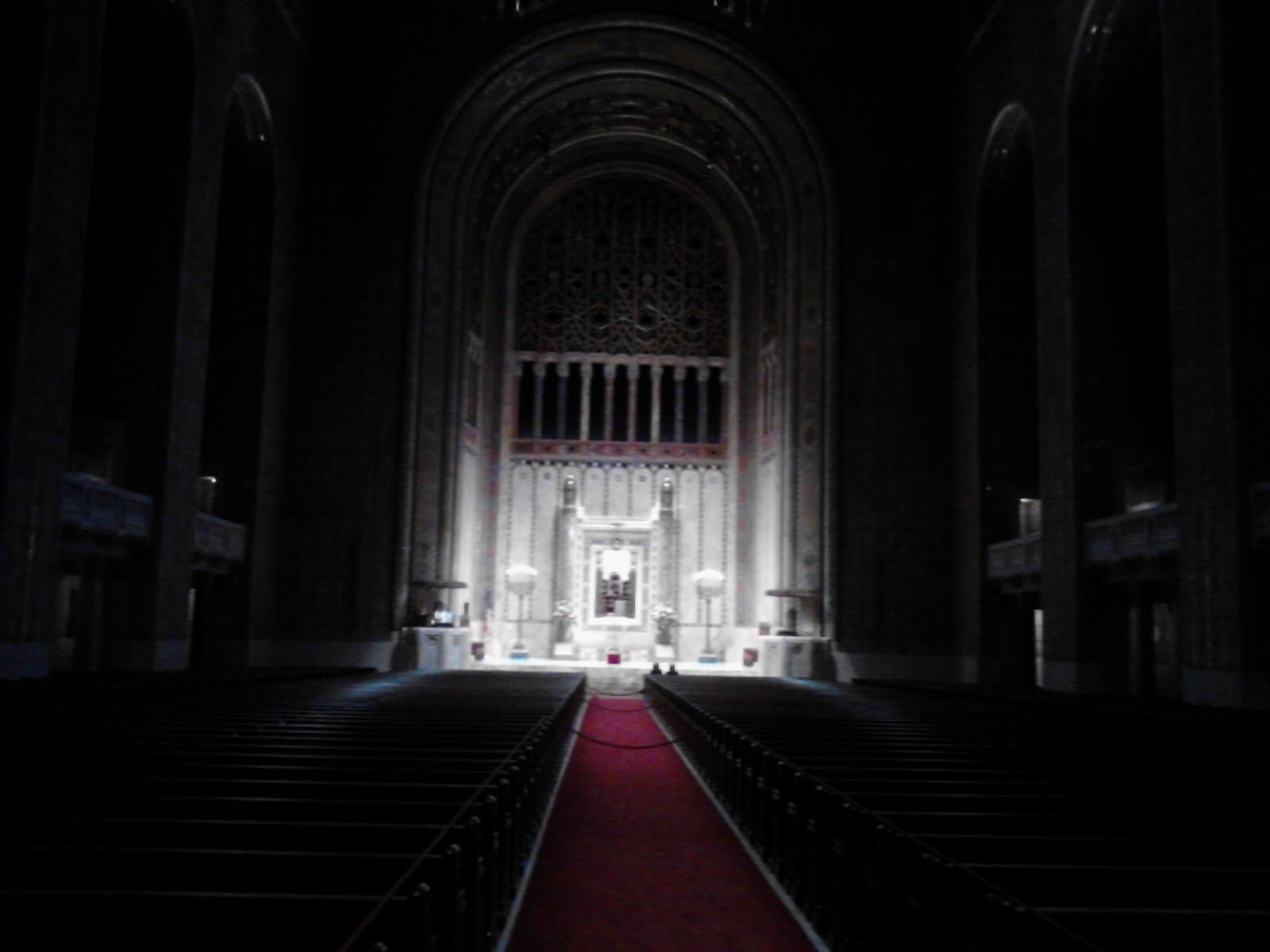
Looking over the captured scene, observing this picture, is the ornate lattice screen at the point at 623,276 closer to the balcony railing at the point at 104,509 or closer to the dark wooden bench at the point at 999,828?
the balcony railing at the point at 104,509

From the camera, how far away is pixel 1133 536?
15156 mm

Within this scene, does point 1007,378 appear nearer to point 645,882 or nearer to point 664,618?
point 664,618

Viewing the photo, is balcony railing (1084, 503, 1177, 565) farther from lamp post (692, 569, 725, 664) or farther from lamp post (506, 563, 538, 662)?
lamp post (506, 563, 538, 662)

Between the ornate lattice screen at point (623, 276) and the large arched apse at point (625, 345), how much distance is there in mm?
53

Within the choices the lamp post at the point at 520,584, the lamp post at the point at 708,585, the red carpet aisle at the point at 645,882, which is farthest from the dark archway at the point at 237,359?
the red carpet aisle at the point at 645,882

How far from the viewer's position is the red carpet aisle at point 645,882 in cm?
499

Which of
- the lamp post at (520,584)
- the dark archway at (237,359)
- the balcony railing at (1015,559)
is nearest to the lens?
the balcony railing at (1015,559)

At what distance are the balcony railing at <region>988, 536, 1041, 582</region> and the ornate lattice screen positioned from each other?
12165mm

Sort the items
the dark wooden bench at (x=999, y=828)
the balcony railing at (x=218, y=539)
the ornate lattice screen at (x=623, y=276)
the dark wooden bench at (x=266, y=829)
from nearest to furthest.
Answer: the dark wooden bench at (x=266, y=829)
the dark wooden bench at (x=999, y=828)
the balcony railing at (x=218, y=539)
the ornate lattice screen at (x=623, y=276)

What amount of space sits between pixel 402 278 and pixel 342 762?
18306 millimetres

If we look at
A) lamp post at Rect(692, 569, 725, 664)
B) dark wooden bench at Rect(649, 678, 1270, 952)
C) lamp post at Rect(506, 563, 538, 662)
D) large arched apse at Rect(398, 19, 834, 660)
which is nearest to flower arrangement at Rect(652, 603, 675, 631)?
large arched apse at Rect(398, 19, 834, 660)

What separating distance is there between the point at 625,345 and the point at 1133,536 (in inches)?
695

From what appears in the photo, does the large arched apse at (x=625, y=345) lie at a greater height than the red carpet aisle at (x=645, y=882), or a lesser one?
greater

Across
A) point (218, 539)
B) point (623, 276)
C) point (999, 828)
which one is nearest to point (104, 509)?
point (218, 539)
